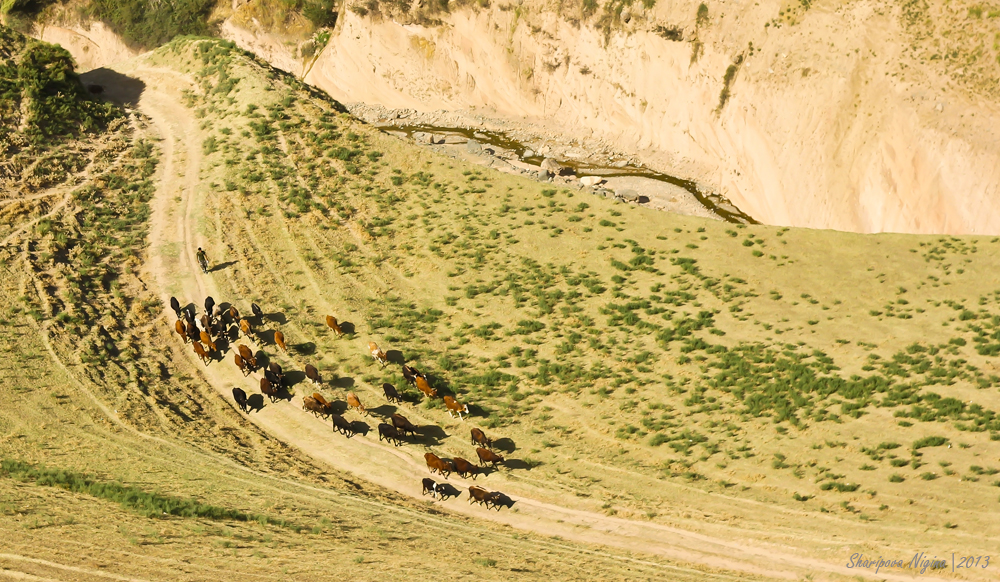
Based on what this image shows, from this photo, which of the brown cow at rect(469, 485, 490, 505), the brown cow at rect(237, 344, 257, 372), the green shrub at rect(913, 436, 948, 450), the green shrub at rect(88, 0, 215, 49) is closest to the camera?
the brown cow at rect(469, 485, 490, 505)

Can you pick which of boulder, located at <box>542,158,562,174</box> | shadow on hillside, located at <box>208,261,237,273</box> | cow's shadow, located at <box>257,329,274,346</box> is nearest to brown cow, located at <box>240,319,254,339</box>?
cow's shadow, located at <box>257,329,274,346</box>

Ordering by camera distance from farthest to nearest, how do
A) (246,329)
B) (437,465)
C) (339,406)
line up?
1. (246,329)
2. (339,406)
3. (437,465)

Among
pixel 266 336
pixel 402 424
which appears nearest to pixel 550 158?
pixel 266 336

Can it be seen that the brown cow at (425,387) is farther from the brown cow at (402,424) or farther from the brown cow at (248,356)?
the brown cow at (248,356)

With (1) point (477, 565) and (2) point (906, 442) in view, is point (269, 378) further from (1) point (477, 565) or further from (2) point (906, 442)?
(2) point (906, 442)

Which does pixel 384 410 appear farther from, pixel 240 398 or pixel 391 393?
pixel 240 398

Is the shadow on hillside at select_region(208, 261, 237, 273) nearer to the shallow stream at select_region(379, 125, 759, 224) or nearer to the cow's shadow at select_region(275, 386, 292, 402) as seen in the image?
the cow's shadow at select_region(275, 386, 292, 402)

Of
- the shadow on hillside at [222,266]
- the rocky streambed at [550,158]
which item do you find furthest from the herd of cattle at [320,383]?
the rocky streambed at [550,158]
